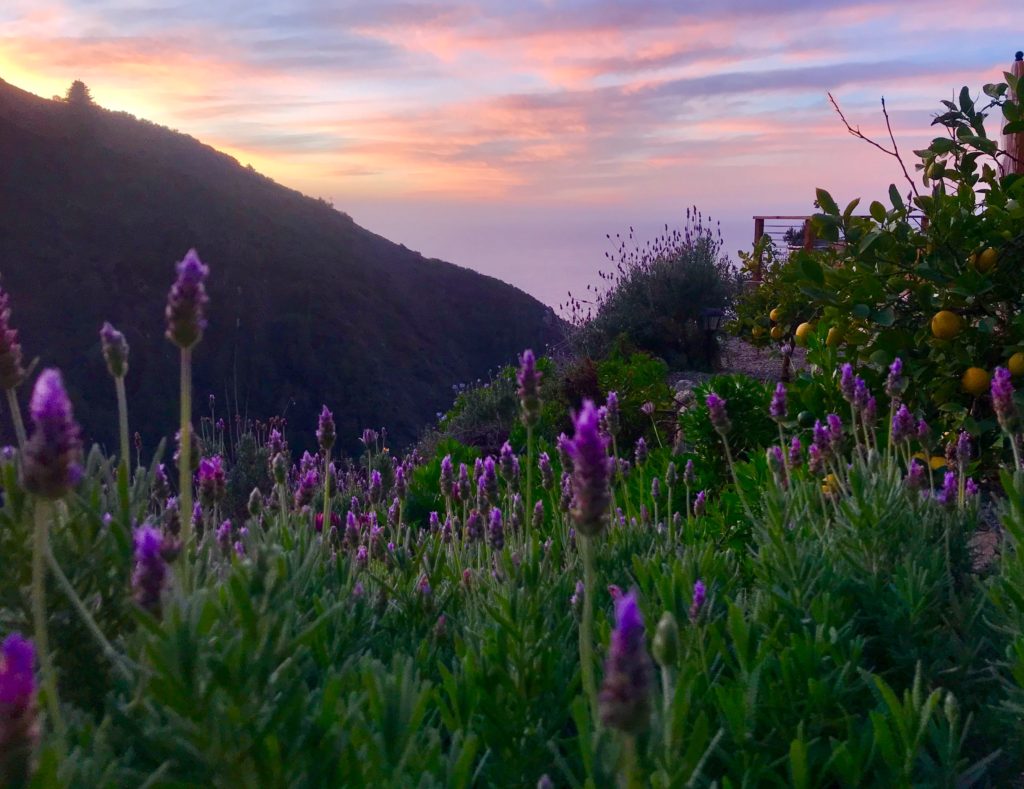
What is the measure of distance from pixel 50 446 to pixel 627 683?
0.67 meters

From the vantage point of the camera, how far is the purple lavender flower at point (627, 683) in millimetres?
852

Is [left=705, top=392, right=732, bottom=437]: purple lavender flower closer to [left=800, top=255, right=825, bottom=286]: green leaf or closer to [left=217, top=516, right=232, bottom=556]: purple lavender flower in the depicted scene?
[left=217, top=516, right=232, bottom=556]: purple lavender flower

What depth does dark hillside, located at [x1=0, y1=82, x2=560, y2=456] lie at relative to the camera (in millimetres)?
23297

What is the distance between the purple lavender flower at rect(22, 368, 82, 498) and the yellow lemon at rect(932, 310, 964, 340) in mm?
3934

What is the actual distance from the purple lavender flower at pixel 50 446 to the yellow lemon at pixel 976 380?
12.8 ft

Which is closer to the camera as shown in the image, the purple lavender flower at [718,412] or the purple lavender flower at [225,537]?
the purple lavender flower at [718,412]

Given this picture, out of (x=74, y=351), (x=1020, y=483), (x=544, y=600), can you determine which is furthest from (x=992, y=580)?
(x=74, y=351)

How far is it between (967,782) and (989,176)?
4.29 m

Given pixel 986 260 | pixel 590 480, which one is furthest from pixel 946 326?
pixel 590 480

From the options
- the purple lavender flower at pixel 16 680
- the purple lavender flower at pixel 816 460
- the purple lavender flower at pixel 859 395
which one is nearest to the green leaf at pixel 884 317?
the purple lavender flower at pixel 859 395

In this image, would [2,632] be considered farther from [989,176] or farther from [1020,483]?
[989,176]

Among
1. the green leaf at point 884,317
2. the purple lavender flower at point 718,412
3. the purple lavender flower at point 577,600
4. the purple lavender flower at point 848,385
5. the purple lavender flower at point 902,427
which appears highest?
the green leaf at point 884,317

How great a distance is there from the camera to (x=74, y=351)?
22797mm

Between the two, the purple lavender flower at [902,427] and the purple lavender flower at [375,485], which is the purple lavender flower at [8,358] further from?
the purple lavender flower at [375,485]
